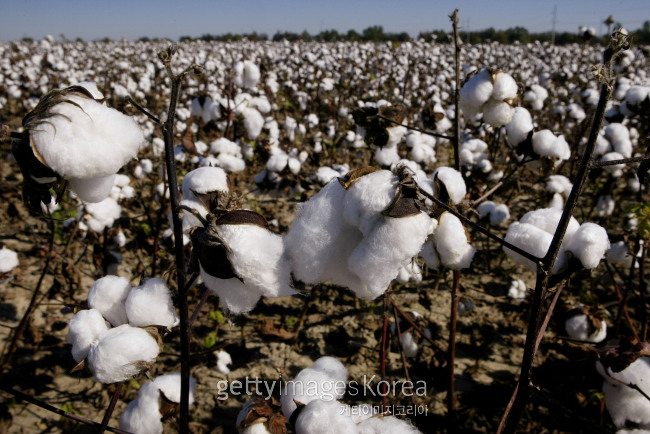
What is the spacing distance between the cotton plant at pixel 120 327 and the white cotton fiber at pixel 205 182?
396mm

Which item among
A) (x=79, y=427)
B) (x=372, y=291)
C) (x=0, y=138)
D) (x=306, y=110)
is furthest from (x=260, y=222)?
(x=306, y=110)

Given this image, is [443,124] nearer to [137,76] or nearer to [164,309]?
[164,309]

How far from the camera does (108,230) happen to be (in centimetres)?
358

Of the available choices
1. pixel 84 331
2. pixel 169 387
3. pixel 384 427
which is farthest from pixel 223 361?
pixel 384 427

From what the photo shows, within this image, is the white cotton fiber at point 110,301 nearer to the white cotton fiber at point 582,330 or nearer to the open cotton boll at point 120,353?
the open cotton boll at point 120,353

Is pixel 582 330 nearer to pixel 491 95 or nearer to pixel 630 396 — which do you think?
pixel 630 396

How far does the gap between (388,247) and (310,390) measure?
23.3 inches

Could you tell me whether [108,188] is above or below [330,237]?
above

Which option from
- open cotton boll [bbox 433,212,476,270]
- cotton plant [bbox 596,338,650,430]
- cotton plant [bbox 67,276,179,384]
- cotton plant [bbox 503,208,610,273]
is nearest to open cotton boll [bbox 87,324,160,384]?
cotton plant [bbox 67,276,179,384]

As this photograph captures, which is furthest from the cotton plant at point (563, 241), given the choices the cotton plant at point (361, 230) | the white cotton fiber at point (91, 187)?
the white cotton fiber at point (91, 187)

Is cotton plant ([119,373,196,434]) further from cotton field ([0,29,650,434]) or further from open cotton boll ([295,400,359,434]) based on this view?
open cotton boll ([295,400,359,434])

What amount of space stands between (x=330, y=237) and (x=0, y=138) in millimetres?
751

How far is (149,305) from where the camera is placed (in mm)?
1251

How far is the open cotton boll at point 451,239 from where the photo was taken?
1.53 m
